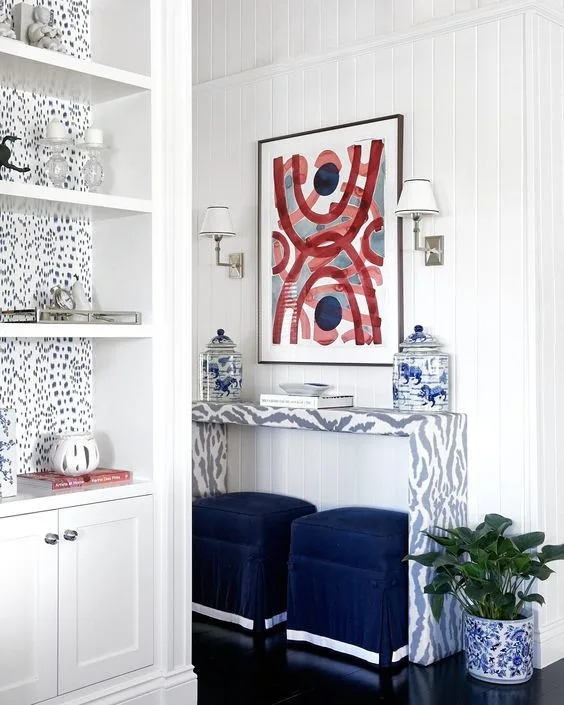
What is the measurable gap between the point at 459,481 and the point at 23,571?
1.77 meters

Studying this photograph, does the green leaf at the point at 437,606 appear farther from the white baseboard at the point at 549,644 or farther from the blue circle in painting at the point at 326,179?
the blue circle in painting at the point at 326,179

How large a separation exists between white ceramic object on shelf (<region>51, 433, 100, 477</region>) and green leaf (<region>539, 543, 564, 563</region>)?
1602 mm

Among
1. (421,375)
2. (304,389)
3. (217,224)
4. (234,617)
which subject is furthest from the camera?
(217,224)

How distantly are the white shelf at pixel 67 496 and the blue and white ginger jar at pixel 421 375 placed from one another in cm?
124

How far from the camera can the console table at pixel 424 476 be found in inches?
140

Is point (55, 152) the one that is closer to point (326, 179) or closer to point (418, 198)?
point (418, 198)

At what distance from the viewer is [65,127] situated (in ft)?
10.0

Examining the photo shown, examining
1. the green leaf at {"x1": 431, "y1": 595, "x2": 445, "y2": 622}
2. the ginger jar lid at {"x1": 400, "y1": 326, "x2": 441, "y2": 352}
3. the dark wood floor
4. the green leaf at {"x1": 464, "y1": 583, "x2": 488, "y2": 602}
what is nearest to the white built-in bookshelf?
the dark wood floor

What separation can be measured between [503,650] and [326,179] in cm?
208

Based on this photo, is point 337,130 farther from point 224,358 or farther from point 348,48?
point 224,358

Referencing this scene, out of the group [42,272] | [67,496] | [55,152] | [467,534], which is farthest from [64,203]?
[467,534]

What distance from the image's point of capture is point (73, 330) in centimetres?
278

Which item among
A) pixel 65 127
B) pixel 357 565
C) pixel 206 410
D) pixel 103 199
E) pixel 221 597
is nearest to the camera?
pixel 103 199

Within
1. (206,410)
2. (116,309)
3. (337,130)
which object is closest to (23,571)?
(116,309)
